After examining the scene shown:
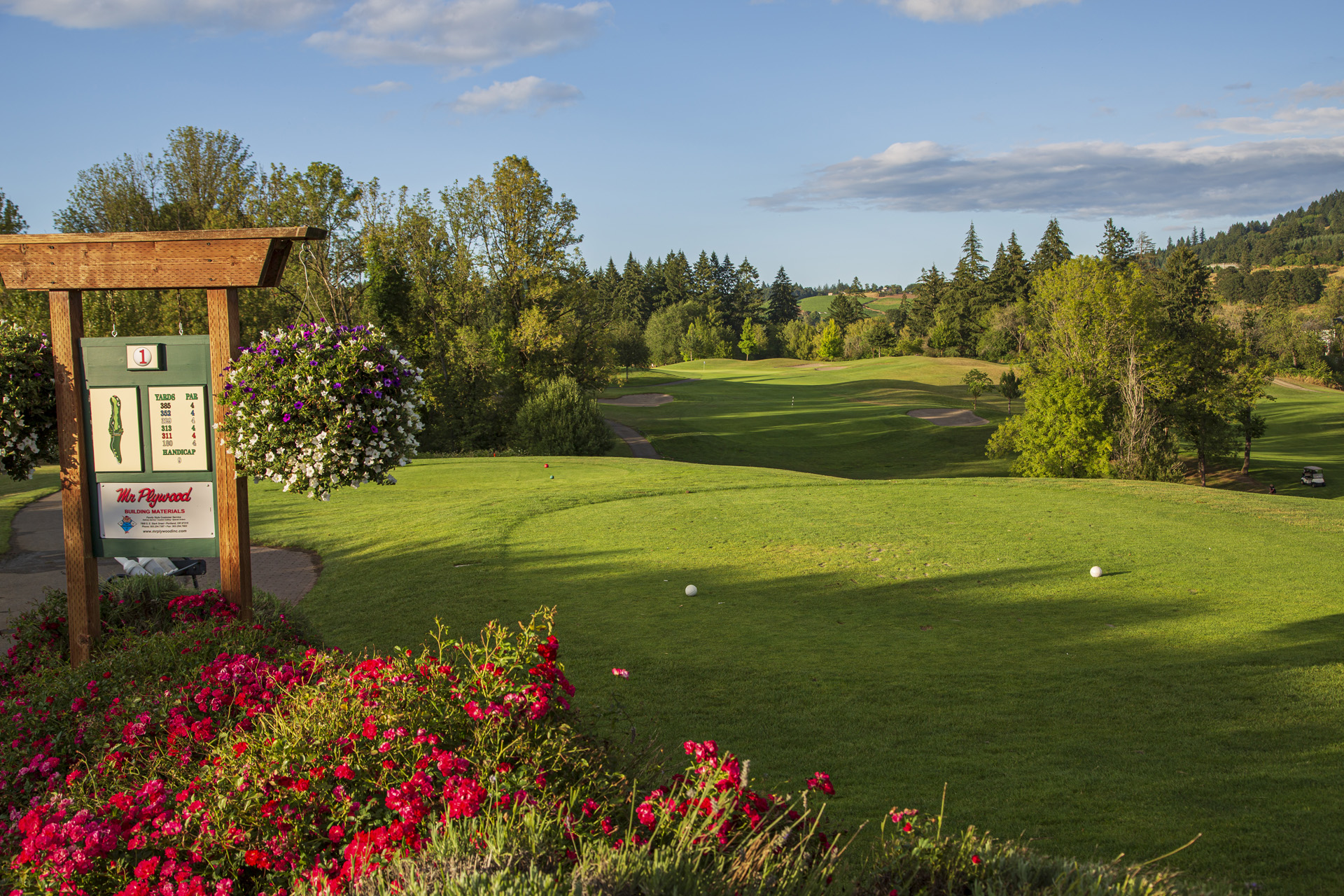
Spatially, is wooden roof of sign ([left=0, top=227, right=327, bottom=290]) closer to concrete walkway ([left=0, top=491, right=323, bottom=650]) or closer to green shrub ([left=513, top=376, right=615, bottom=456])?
concrete walkway ([left=0, top=491, right=323, bottom=650])

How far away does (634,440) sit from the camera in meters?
A: 40.8

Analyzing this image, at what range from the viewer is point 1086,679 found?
6.53m

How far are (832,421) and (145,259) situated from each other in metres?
43.5

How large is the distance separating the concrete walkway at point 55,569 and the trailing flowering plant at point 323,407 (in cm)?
508

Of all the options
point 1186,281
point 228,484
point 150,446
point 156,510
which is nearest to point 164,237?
point 150,446

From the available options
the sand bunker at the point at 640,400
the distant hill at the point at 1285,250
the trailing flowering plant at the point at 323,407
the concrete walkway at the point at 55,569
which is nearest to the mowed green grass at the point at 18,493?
the concrete walkway at the point at 55,569

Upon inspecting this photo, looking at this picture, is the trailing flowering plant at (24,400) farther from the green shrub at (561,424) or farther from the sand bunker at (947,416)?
the sand bunker at (947,416)

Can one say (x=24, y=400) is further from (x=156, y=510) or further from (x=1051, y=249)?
(x=1051, y=249)

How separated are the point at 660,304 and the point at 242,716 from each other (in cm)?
9937

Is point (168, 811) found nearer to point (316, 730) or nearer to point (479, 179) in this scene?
point (316, 730)

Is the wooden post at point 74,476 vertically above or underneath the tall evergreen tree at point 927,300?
underneath

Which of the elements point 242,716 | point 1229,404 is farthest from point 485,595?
point 1229,404

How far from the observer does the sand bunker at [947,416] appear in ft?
154

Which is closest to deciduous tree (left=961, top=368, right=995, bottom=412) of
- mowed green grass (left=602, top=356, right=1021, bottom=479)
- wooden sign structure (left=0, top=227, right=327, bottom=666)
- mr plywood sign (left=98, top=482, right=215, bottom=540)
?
mowed green grass (left=602, top=356, right=1021, bottom=479)
